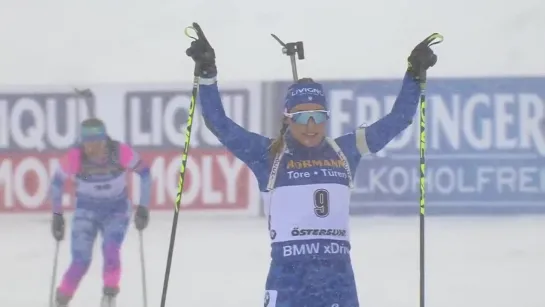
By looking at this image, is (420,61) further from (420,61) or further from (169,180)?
(169,180)

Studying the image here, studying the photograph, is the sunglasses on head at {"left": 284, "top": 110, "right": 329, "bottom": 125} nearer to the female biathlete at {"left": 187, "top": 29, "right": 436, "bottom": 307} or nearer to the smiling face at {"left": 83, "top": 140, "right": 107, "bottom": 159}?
the female biathlete at {"left": 187, "top": 29, "right": 436, "bottom": 307}

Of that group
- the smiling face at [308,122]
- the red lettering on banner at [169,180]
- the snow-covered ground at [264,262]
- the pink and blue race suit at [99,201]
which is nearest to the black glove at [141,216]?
the pink and blue race suit at [99,201]

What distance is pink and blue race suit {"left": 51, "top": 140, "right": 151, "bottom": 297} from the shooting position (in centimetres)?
Answer: 580

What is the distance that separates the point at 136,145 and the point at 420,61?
434cm

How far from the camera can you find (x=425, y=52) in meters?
3.85

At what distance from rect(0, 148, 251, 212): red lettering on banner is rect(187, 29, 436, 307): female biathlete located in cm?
404

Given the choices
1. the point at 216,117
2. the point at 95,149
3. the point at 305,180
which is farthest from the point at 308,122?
the point at 95,149

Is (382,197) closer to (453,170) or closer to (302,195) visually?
(453,170)

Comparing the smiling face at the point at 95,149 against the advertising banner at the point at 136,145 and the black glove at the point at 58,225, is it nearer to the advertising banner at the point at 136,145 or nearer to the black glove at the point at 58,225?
the black glove at the point at 58,225

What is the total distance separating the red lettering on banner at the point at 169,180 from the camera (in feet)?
25.3

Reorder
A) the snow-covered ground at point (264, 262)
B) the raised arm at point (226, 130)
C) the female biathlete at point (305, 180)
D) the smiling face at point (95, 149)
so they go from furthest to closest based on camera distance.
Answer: the snow-covered ground at point (264, 262), the smiling face at point (95, 149), the raised arm at point (226, 130), the female biathlete at point (305, 180)

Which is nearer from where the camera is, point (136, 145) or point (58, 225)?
point (58, 225)

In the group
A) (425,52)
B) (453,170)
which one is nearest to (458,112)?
(453,170)

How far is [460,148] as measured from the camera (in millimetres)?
7820
